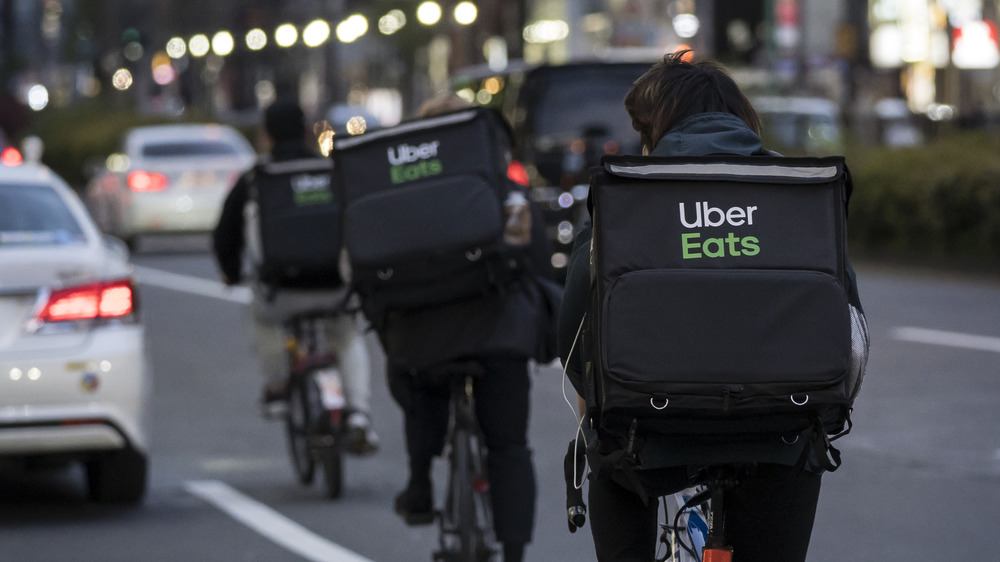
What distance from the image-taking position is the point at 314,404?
816 centimetres

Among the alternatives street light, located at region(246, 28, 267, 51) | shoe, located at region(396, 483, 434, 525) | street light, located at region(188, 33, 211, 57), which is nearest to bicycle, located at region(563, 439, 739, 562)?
shoe, located at region(396, 483, 434, 525)

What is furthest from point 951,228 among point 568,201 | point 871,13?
point 871,13

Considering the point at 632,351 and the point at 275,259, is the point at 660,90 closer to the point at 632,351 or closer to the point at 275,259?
the point at 632,351

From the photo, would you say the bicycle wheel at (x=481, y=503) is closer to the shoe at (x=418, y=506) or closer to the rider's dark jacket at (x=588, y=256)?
the shoe at (x=418, y=506)

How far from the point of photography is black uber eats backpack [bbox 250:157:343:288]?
7875 millimetres

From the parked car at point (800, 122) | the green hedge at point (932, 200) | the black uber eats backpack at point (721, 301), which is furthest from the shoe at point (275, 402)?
the parked car at point (800, 122)

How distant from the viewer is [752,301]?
3389mm

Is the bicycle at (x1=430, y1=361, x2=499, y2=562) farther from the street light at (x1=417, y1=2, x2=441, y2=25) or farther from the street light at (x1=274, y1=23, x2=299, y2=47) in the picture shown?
the street light at (x1=274, y1=23, x2=299, y2=47)

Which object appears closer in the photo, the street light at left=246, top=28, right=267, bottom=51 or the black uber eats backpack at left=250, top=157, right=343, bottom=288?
the black uber eats backpack at left=250, top=157, right=343, bottom=288

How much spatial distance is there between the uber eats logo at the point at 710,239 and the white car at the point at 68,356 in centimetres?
439

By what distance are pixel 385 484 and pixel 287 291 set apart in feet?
3.59

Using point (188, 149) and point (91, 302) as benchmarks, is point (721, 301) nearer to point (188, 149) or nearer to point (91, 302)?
point (91, 302)

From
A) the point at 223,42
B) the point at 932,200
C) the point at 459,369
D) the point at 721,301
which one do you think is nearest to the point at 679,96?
the point at 721,301

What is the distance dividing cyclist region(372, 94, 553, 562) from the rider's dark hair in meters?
1.86
